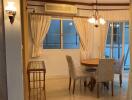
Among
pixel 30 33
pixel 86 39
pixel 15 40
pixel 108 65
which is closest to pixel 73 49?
pixel 86 39

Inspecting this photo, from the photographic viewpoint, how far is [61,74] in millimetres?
7098

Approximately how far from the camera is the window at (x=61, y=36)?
22.8 feet

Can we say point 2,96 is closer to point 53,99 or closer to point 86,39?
point 53,99

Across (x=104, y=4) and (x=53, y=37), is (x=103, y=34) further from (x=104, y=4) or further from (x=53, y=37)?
(x=53, y=37)

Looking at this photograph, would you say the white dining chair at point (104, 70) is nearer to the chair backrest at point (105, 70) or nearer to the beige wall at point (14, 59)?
the chair backrest at point (105, 70)

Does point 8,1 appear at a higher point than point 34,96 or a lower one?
higher

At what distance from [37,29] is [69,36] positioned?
1.25 metres

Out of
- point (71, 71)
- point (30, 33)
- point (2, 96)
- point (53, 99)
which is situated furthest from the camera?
point (30, 33)

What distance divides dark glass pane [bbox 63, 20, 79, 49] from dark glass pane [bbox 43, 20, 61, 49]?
25 cm

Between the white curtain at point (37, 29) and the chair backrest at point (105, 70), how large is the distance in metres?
2.43

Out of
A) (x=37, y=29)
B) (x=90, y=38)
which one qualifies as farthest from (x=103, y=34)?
(x=37, y=29)

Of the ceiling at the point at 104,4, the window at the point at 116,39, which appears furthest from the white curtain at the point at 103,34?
the ceiling at the point at 104,4

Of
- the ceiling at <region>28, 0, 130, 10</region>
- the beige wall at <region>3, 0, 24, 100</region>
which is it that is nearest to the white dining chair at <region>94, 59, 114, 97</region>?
the beige wall at <region>3, 0, 24, 100</region>

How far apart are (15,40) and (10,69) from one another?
1.47ft
